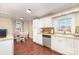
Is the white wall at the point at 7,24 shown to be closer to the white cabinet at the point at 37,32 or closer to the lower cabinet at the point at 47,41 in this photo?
the white cabinet at the point at 37,32

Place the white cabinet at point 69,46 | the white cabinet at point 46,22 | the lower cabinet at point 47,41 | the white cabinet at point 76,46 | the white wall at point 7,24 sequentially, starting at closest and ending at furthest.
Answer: the white cabinet at point 76,46 → the white cabinet at point 69,46 → the white wall at point 7,24 → the lower cabinet at point 47,41 → the white cabinet at point 46,22

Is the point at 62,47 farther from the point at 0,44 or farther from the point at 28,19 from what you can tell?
the point at 0,44

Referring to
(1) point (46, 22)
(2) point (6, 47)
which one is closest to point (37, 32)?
(1) point (46, 22)

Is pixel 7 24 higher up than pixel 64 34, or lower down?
higher up

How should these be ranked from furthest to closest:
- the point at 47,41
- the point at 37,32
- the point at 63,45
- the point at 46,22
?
1. the point at 37,32
2. the point at 46,22
3. the point at 47,41
4. the point at 63,45

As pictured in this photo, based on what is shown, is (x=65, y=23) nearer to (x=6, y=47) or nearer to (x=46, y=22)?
(x=46, y=22)

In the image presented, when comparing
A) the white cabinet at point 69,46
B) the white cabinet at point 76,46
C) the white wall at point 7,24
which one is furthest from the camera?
the white wall at point 7,24

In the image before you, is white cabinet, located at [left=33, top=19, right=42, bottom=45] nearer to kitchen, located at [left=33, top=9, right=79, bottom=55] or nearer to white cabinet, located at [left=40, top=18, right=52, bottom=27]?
kitchen, located at [left=33, top=9, right=79, bottom=55]

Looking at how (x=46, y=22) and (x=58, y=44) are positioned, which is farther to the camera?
(x=46, y=22)

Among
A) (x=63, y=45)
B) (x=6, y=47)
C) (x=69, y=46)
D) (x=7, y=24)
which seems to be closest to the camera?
(x=6, y=47)

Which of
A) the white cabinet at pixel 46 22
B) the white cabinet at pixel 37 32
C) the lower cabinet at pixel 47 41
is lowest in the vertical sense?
the lower cabinet at pixel 47 41

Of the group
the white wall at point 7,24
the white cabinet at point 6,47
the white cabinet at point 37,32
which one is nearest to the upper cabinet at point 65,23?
the white cabinet at point 37,32

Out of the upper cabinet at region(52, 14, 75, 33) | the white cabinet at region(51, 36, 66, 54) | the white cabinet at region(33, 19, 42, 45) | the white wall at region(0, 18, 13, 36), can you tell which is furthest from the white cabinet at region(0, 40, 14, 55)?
the upper cabinet at region(52, 14, 75, 33)

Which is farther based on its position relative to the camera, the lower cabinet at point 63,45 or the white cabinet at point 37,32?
the white cabinet at point 37,32
